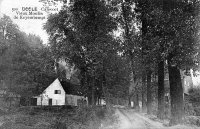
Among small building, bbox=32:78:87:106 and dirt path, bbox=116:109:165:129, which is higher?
small building, bbox=32:78:87:106

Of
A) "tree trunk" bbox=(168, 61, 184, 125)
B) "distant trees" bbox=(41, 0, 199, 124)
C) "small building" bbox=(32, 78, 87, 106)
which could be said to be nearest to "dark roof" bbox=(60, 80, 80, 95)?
"small building" bbox=(32, 78, 87, 106)

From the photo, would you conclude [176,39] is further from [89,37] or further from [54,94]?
[54,94]

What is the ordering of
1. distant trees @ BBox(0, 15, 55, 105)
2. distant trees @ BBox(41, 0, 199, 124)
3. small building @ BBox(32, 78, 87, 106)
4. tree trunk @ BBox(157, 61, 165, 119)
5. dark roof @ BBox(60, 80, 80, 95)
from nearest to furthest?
distant trees @ BBox(41, 0, 199, 124) < tree trunk @ BBox(157, 61, 165, 119) < distant trees @ BBox(0, 15, 55, 105) < small building @ BBox(32, 78, 87, 106) < dark roof @ BBox(60, 80, 80, 95)

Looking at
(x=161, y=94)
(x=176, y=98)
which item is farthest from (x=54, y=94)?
(x=176, y=98)

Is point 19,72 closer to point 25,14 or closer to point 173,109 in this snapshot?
point 25,14

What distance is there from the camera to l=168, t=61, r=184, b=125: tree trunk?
62.1 feet

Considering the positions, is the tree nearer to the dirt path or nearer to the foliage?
the dirt path

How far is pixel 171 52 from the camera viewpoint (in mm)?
18703

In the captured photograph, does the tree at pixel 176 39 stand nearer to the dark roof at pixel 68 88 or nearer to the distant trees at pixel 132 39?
the distant trees at pixel 132 39

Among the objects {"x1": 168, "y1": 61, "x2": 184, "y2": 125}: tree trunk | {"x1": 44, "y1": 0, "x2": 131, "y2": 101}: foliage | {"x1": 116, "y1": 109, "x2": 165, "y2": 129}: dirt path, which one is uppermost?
{"x1": 44, "y1": 0, "x2": 131, "y2": 101}: foliage

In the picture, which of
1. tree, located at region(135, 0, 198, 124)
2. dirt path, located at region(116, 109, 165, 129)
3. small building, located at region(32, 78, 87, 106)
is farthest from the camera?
small building, located at region(32, 78, 87, 106)

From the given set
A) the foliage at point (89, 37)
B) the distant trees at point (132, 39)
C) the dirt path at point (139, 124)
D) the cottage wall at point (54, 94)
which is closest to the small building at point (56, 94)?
the cottage wall at point (54, 94)

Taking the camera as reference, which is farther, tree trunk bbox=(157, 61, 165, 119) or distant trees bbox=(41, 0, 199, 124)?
tree trunk bbox=(157, 61, 165, 119)

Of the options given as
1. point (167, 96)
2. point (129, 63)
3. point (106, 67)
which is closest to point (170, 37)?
point (106, 67)
